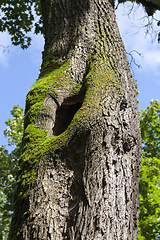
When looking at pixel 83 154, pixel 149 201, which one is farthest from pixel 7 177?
pixel 83 154

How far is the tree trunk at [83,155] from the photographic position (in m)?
1.79

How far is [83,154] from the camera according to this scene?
199cm

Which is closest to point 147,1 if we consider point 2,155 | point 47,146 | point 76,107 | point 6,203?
point 76,107

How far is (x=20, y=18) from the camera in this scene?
23.1 feet

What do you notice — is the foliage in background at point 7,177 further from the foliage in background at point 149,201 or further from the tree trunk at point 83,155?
the tree trunk at point 83,155

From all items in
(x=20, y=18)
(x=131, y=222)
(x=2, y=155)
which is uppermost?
(x=20, y=18)

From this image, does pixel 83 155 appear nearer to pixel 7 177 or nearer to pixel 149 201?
pixel 149 201

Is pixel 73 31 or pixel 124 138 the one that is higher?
pixel 73 31

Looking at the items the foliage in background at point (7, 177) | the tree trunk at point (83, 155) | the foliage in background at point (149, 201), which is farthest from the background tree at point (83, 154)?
the foliage in background at point (7, 177)

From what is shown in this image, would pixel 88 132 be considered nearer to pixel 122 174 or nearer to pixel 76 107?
pixel 122 174

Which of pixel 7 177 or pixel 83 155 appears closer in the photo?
pixel 83 155

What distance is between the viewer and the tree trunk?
1.79 m

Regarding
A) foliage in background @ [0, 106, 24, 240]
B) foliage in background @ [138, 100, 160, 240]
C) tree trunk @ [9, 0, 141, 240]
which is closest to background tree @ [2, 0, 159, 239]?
tree trunk @ [9, 0, 141, 240]

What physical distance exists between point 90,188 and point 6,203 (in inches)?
392
